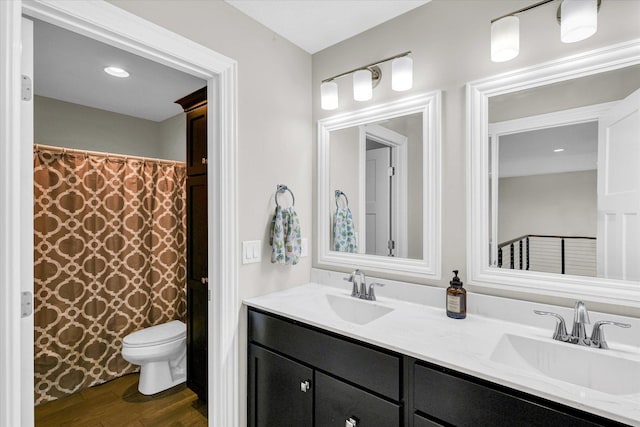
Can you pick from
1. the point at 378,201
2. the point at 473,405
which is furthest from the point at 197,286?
the point at 473,405

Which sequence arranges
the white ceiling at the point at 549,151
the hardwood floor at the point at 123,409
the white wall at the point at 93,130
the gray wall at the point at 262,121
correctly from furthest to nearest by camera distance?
the white wall at the point at 93,130 < the hardwood floor at the point at 123,409 < the gray wall at the point at 262,121 < the white ceiling at the point at 549,151

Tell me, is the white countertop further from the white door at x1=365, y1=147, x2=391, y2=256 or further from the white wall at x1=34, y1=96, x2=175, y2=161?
the white wall at x1=34, y1=96, x2=175, y2=161

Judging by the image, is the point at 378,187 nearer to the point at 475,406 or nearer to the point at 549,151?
the point at 549,151

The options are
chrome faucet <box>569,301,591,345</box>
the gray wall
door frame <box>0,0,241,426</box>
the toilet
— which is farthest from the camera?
the toilet

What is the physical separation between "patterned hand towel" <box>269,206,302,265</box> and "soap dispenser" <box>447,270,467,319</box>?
33.4 inches

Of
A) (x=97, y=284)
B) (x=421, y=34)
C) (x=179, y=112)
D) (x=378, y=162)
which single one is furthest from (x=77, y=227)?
(x=421, y=34)

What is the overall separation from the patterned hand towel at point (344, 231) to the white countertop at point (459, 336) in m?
0.33

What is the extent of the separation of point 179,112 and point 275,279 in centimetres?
226

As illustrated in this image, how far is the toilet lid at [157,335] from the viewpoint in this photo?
2.33 meters

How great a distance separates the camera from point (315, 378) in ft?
4.52

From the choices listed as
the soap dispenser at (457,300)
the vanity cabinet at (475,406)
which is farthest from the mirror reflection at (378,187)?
the vanity cabinet at (475,406)

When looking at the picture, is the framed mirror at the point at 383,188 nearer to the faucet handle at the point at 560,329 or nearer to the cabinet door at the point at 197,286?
the faucet handle at the point at 560,329

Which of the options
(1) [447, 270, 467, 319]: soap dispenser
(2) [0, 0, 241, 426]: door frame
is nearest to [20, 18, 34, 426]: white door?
(2) [0, 0, 241, 426]: door frame

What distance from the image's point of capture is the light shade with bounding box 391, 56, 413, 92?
160cm
